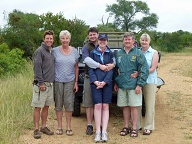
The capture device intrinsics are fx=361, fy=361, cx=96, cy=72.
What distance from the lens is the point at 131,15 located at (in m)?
61.5

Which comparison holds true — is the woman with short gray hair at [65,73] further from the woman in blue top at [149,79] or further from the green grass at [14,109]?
the woman in blue top at [149,79]

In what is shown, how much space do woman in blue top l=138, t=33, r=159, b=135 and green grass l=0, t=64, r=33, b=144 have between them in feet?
6.78

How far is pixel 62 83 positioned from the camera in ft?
19.4

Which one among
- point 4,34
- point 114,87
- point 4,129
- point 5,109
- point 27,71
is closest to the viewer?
point 4,129

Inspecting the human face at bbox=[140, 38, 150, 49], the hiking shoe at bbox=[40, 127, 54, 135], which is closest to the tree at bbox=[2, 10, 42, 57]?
the hiking shoe at bbox=[40, 127, 54, 135]

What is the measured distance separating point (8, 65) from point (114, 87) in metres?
7.11

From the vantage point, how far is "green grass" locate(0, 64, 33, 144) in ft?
18.5

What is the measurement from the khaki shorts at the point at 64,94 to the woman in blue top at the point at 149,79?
1.26m

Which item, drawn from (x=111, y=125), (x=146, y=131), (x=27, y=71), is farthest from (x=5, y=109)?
(x=27, y=71)

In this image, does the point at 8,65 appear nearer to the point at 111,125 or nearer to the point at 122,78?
the point at 111,125

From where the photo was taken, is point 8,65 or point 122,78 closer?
A: point 122,78

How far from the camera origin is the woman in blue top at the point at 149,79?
235 inches

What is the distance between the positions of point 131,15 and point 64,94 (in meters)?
56.8

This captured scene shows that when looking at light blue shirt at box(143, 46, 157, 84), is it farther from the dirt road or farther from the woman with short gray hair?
the woman with short gray hair
